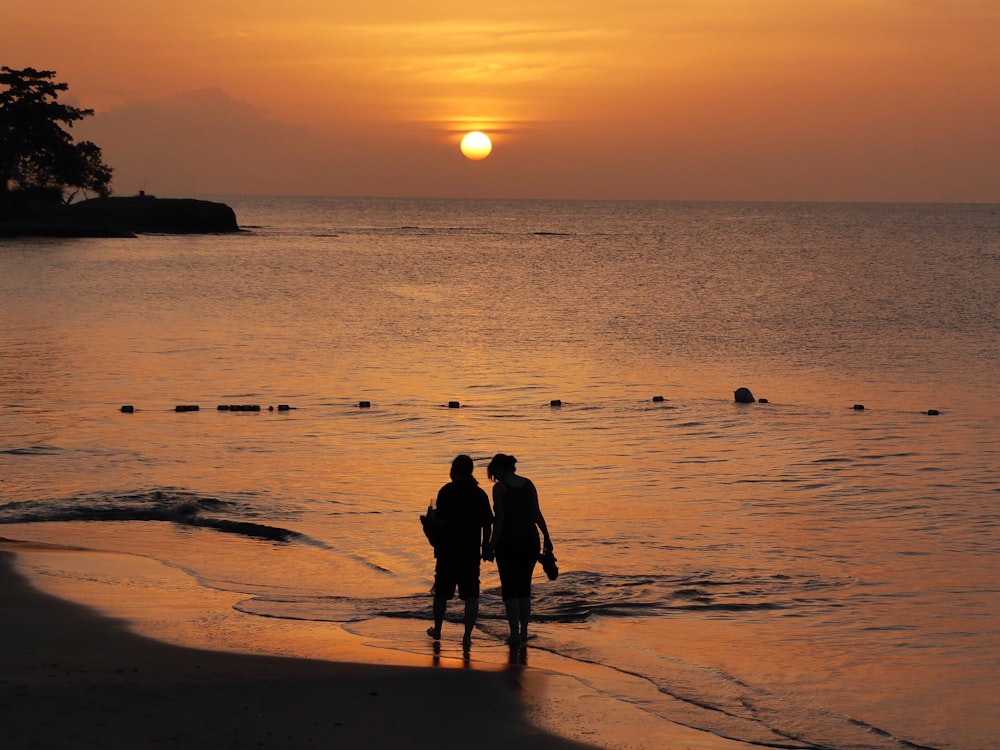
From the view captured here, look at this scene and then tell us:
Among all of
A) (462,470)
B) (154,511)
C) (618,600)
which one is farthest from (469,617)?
(154,511)

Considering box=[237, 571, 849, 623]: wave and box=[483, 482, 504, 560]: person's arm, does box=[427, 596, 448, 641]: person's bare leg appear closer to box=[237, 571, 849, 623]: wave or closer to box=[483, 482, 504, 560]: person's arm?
box=[483, 482, 504, 560]: person's arm

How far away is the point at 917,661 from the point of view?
11250 millimetres

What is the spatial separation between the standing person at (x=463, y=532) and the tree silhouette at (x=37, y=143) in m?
111

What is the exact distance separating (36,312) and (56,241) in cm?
6279

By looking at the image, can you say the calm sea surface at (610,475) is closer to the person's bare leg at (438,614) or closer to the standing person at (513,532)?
the person's bare leg at (438,614)

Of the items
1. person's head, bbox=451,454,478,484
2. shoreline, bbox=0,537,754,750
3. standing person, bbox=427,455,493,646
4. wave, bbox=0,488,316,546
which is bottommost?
wave, bbox=0,488,316,546

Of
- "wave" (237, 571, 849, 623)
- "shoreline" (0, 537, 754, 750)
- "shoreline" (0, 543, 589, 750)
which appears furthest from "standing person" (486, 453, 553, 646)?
"wave" (237, 571, 849, 623)

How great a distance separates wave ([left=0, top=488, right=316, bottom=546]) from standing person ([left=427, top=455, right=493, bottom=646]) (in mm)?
5237

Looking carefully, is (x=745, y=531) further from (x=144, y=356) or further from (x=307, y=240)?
(x=307, y=240)

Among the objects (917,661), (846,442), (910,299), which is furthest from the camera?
(910,299)

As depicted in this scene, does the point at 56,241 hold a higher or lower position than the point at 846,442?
higher

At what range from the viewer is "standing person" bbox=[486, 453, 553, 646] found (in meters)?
10.9

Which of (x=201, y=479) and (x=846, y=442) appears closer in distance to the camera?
(x=201, y=479)

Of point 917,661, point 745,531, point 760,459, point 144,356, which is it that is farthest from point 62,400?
point 917,661
